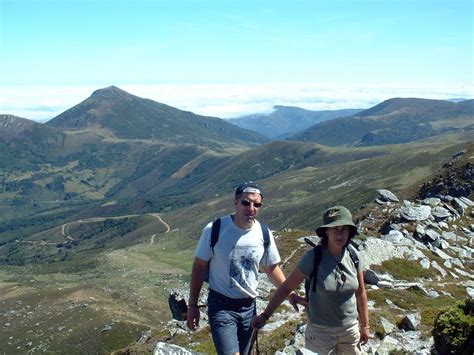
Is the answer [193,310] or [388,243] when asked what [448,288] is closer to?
[388,243]

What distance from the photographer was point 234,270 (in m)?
11.4

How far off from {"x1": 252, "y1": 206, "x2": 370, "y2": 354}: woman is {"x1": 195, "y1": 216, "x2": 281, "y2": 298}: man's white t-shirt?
862 mm

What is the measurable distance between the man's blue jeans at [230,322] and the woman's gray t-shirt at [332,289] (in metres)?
1.73

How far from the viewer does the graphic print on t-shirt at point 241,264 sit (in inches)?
446

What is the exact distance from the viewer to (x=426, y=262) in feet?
122

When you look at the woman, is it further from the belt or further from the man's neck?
the man's neck

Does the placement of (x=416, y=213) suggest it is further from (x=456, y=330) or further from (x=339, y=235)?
(x=339, y=235)

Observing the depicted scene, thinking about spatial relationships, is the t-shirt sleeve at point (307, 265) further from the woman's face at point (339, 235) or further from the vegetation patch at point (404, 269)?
the vegetation patch at point (404, 269)

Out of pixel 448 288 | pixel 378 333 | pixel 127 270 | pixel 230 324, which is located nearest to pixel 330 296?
pixel 230 324

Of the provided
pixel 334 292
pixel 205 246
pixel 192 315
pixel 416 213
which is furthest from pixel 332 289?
pixel 416 213

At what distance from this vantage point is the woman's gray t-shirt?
10500 millimetres

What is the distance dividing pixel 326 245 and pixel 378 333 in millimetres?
9452

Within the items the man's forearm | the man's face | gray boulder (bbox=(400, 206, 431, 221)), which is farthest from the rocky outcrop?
the man's face

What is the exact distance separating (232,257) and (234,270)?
334 mm
